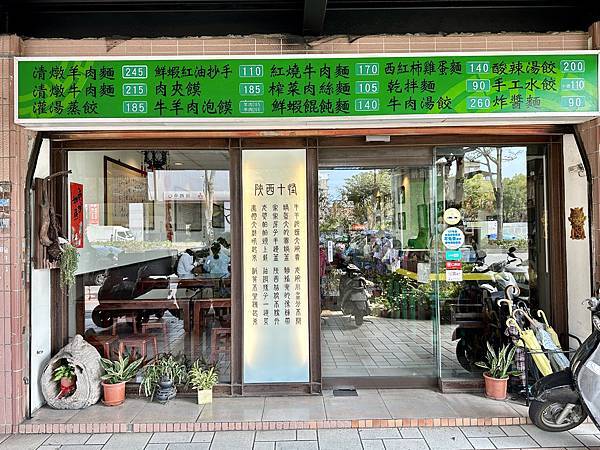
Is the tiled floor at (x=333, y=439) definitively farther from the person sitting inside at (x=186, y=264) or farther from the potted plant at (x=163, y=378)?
the person sitting inside at (x=186, y=264)

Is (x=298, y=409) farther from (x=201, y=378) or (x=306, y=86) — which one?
(x=306, y=86)

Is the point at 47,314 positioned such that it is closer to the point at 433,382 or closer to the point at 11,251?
the point at 11,251

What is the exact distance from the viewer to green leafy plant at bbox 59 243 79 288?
3955 mm

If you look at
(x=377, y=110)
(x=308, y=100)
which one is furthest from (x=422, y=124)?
(x=308, y=100)

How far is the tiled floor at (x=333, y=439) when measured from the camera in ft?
10.8

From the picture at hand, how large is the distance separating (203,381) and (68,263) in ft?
4.96

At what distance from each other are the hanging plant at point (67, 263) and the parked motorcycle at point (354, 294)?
238 centimetres

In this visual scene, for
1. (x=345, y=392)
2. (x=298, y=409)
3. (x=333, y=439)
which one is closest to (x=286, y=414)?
(x=298, y=409)

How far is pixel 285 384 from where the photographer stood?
13.5 feet

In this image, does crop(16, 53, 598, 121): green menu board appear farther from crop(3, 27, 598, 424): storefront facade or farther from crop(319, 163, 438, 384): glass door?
crop(319, 163, 438, 384): glass door

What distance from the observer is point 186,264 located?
499cm

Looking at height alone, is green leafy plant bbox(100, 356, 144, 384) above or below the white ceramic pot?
above

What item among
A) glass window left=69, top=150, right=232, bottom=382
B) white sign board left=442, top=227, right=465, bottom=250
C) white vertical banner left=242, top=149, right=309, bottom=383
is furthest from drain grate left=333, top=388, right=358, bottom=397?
white sign board left=442, top=227, right=465, bottom=250

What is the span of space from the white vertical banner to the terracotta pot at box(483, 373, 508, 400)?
1.56 meters
